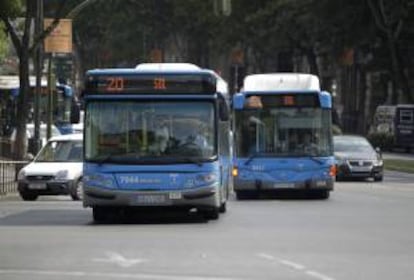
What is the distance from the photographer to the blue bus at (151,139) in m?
19.5

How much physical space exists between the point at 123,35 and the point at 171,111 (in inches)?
2555

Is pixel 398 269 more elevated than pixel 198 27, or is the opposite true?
pixel 198 27

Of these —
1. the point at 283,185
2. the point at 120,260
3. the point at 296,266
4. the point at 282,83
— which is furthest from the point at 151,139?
→ the point at 282,83

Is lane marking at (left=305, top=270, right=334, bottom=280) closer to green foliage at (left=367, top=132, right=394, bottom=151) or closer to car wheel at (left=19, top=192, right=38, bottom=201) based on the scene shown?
car wheel at (left=19, top=192, right=38, bottom=201)

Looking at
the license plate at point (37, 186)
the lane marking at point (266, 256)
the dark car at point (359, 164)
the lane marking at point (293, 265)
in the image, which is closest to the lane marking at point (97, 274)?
the lane marking at point (293, 265)

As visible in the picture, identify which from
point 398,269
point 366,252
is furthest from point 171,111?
point 398,269

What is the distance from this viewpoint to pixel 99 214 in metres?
20.6

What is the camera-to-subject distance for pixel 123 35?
8412 cm

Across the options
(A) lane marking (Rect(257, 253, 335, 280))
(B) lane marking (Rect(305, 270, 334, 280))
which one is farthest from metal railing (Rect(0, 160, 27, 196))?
(B) lane marking (Rect(305, 270, 334, 280))

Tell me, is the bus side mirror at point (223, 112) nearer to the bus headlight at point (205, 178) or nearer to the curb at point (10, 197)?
the bus headlight at point (205, 178)

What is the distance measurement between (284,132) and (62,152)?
583cm

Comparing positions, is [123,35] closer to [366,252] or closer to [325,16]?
[325,16]

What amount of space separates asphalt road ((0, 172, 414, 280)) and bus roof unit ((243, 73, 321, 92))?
12.5ft

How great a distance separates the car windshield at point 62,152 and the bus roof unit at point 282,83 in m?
4.60
